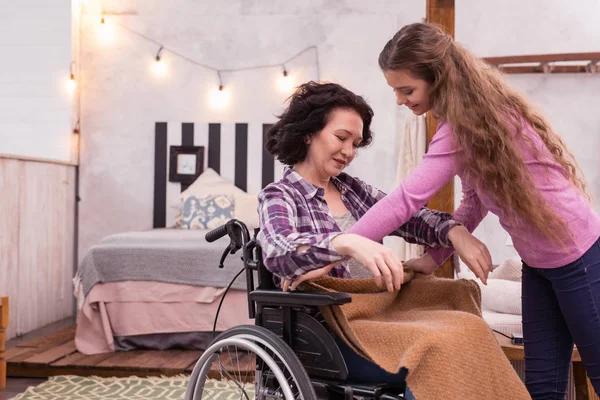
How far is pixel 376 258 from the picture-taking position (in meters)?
1.49

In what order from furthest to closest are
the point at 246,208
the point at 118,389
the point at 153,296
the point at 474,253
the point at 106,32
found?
the point at 106,32 → the point at 246,208 → the point at 153,296 → the point at 118,389 → the point at 474,253

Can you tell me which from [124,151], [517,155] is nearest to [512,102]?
[517,155]

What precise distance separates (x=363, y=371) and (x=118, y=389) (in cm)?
208

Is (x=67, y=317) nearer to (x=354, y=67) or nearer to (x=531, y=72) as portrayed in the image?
(x=354, y=67)

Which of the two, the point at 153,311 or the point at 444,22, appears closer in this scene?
the point at 444,22

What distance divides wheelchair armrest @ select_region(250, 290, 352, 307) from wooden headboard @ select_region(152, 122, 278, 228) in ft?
12.7

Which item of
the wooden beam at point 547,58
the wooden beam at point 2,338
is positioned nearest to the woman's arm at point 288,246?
the wooden beam at point 2,338

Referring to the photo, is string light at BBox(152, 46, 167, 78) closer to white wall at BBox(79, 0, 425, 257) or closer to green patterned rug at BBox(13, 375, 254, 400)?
white wall at BBox(79, 0, 425, 257)

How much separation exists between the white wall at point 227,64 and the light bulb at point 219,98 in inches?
1.9

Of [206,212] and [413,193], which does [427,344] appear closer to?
[413,193]

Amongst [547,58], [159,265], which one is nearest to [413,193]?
[159,265]

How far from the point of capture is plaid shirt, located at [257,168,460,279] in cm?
160

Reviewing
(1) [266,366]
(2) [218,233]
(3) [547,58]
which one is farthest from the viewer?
(3) [547,58]

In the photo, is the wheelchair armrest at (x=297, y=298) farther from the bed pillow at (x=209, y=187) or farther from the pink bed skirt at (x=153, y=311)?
the bed pillow at (x=209, y=187)
